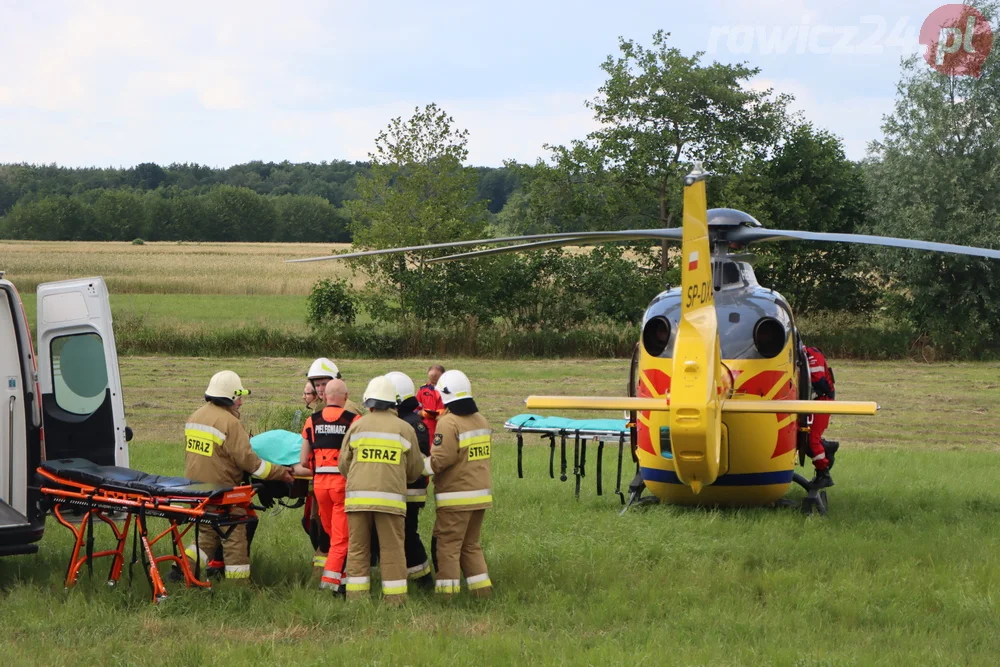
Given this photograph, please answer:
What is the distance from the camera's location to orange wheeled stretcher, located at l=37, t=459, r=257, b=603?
769 cm

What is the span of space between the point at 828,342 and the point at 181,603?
100 feet

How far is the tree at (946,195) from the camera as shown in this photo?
110ft

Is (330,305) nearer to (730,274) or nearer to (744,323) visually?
(730,274)

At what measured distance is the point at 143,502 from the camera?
771 centimetres

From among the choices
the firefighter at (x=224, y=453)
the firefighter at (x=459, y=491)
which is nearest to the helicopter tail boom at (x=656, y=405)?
the firefighter at (x=459, y=491)

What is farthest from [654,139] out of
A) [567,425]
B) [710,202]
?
[567,425]

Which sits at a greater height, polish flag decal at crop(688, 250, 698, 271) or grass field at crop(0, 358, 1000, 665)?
A: polish flag decal at crop(688, 250, 698, 271)

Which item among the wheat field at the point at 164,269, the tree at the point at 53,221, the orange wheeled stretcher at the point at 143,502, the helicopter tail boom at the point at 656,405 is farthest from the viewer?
the tree at the point at 53,221

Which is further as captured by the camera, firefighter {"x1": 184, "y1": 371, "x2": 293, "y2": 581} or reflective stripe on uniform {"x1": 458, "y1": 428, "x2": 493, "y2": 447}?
firefighter {"x1": 184, "y1": 371, "x2": 293, "y2": 581}

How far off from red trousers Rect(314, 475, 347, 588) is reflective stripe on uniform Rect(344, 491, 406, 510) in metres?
0.39

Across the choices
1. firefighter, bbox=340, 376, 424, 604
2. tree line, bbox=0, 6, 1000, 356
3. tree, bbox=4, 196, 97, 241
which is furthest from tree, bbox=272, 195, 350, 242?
firefighter, bbox=340, 376, 424, 604

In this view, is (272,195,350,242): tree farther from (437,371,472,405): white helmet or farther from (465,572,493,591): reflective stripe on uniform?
(465,572,493,591): reflective stripe on uniform

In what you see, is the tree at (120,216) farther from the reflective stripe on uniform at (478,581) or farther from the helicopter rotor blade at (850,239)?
the reflective stripe on uniform at (478,581)

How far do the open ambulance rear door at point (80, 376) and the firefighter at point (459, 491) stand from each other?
10.4 ft
